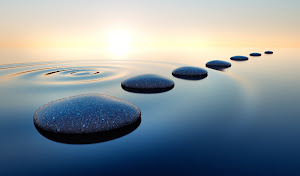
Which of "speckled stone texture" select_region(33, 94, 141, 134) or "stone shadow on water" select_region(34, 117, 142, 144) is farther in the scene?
"speckled stone texture" select_region(33, 94, 141, 134)

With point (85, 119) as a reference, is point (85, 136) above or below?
below

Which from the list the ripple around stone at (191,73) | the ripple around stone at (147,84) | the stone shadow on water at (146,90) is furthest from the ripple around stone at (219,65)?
the stone shadow on water at (146,90)

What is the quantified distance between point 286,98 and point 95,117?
27.6 feet

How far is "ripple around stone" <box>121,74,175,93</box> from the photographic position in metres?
9.41

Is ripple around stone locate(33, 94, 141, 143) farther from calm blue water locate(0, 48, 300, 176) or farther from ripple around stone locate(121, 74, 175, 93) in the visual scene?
ripple around stone locate(121, 74, 175, 93)

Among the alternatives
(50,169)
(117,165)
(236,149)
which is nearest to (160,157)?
(117,165)

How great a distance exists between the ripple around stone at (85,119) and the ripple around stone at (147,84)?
3.63 meters

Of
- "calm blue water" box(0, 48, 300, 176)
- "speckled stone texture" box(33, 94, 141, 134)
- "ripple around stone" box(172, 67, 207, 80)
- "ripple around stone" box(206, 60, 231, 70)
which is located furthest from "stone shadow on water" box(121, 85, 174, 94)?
"ripple around stone" box(206, 60, 231, 70)

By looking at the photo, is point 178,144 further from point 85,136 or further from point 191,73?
point 191,73

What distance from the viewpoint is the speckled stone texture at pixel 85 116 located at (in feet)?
15.5

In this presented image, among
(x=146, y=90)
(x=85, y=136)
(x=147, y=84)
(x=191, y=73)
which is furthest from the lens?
(x=191, y=73)

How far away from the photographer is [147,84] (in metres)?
9.50

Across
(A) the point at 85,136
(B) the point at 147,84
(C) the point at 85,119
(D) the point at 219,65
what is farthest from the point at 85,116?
(D) the point at 219,65

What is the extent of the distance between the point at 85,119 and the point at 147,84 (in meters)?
4.99
